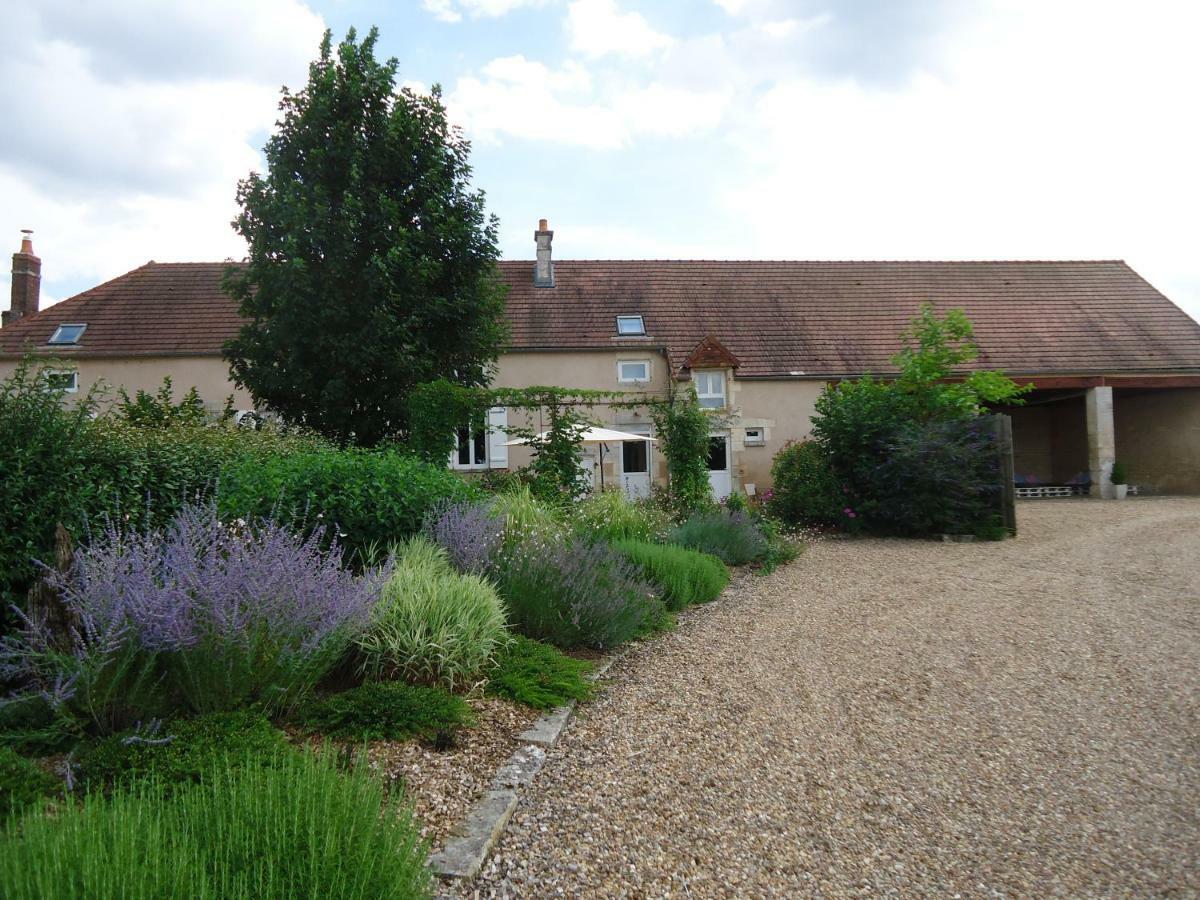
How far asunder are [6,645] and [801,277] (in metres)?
20.2

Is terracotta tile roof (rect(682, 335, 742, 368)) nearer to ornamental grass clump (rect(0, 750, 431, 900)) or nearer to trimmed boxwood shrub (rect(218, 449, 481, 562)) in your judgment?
trimmed boxwood shrub (rect(218, 449, 481, 562))

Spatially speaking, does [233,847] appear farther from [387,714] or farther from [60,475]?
[60,475]

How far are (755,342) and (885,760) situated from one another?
1575cm

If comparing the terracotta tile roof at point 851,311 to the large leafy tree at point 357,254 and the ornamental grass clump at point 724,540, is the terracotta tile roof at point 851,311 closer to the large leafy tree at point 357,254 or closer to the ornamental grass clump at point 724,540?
the large leafy tree at point 357,254

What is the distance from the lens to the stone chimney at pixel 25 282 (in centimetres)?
1905

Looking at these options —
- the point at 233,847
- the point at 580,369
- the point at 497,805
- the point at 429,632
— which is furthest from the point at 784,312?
the point at 233,847

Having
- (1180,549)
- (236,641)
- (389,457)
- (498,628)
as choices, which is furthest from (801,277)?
(236,641)

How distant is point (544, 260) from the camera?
19875mm

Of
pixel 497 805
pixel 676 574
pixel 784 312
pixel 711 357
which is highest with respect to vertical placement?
pixel 784 312

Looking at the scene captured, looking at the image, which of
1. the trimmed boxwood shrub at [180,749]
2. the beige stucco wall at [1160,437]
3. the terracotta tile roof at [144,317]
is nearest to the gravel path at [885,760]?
the trimmed boxwood shrub at [180,749]

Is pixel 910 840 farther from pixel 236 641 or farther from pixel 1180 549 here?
pixel 1180 549

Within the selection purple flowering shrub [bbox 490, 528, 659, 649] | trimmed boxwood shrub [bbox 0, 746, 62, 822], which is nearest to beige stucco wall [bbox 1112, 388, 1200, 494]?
purple flowering shrub [bbox 490, 528, 659, 649]

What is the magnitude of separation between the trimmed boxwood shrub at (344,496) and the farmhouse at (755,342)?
398 inches

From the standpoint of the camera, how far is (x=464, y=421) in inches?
412
